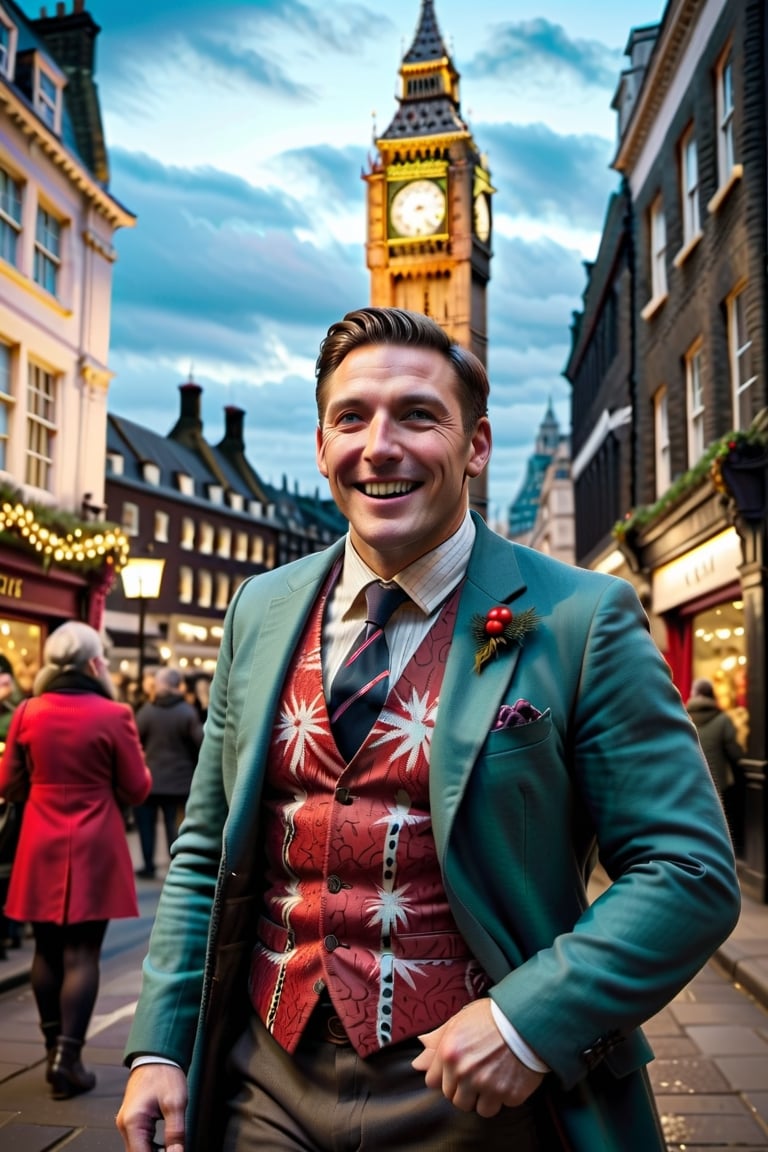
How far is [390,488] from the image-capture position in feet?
6.38

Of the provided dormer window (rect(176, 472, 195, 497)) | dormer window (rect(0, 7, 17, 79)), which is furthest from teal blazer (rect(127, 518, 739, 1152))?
dormer window (rect(176, 472, 195, 497))

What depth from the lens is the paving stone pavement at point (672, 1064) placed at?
4.45 meters

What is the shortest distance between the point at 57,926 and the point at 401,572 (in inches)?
159

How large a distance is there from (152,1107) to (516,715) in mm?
857

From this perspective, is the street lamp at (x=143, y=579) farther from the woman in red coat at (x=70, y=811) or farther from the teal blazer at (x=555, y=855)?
the teal blazer at (x=555, y=855)

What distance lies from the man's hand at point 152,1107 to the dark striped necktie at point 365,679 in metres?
0.60

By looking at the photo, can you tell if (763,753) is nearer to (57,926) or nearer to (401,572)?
(57,926)

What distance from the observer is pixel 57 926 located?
5.37 meters

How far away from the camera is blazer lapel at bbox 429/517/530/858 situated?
1701mm

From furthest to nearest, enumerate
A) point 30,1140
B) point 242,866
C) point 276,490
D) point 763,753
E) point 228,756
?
point 276,490, point 763,753, point 30,1140, point 228,756, point 242,866

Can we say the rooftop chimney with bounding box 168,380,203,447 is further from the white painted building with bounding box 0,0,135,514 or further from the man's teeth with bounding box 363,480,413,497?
the man's teeth with bounding box 363,480,413,497

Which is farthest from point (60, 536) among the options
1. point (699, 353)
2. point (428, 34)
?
point (428, 34)

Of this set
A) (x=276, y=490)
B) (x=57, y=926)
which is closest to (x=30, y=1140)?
(x=57, y=926)

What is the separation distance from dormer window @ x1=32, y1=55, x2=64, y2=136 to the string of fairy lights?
17.3ft
